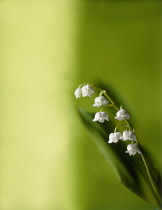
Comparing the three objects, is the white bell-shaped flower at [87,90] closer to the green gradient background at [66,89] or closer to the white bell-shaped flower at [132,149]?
the green gradient background at [66,89]

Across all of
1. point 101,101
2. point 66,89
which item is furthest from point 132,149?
point 66,89

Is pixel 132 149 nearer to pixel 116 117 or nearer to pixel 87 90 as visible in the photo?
pixel 116 117

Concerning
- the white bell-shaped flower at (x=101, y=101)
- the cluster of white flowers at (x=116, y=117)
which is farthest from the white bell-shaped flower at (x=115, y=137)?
the white bell-shaped flower at (x=101, y=101)

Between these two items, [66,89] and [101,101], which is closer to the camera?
[101,101]

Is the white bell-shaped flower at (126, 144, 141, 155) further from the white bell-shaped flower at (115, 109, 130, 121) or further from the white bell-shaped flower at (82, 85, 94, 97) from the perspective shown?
the white bell-shaped flower at (82, 85, 94, 97)

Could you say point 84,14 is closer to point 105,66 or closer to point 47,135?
point 105,66

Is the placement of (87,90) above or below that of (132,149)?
above

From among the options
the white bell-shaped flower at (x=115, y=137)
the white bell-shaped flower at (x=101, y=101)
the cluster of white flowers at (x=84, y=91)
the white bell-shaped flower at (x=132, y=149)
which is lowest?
the white bell-shaped flower at (x=132, y=149)

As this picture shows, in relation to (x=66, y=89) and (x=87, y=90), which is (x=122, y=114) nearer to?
(x=87, y=90)
